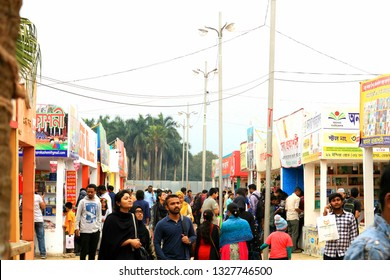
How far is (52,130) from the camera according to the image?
63.7 feet

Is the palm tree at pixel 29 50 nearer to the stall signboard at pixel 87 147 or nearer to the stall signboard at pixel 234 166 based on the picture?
the stall signboard at pixel 87 147

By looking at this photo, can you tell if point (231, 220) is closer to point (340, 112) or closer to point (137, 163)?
point (340, 112)

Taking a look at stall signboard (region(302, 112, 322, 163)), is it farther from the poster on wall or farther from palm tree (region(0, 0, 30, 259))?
palm tree (region(0, 0, 30, 259))

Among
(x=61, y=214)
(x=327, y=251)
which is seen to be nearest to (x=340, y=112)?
(x=61, y=214)

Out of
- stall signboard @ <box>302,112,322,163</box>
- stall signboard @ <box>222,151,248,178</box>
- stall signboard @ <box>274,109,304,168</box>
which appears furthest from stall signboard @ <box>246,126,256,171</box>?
stall signboard @ <box>302,112,322,163</box>

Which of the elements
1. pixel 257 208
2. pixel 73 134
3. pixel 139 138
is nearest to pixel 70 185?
pixel 73 134

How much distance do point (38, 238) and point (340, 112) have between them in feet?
28.8

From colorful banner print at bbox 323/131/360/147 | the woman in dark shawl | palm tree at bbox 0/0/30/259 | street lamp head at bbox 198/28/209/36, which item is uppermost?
street lamp head at bbox 198/28/209/36

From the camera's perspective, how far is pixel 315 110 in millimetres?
22031

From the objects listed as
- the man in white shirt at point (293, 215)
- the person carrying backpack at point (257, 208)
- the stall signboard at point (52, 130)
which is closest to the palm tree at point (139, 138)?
the man in white shirt at point (293, 215)

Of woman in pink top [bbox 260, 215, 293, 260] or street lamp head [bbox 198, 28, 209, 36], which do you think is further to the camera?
street lamp head [bbox 198, 28, 209, 36]

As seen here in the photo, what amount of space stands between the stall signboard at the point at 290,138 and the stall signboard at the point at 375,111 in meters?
6.38

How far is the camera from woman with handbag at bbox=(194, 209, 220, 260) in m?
10.4

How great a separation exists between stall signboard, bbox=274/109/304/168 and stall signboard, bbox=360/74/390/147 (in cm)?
638
